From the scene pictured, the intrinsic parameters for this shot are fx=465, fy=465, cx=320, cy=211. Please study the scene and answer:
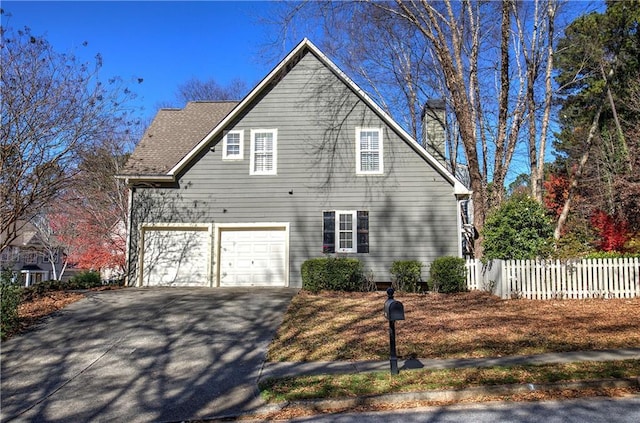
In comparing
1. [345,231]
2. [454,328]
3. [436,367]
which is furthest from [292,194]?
[436,367]

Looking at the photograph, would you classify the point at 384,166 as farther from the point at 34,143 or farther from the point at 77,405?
the point at 77,405

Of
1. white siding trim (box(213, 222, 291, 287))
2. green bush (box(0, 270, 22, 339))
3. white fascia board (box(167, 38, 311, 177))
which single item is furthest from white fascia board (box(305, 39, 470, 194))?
green bush (box(0, 270, 22, 339))

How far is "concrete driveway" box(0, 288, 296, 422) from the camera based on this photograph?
6395 millimetres

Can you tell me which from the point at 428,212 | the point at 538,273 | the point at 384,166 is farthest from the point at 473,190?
the point at 538,273

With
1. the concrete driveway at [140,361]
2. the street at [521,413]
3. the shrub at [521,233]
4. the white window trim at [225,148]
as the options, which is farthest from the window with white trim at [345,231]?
the street at [521,413]

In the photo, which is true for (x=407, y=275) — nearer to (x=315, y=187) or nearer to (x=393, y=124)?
(x=315, y=187)

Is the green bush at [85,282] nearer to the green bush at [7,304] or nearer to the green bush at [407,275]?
the green bush at [7,304]

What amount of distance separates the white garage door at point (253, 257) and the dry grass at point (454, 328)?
325 cm

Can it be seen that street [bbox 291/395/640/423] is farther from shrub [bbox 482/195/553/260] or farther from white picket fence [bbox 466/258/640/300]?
shrub [bbox 482/195/553/260]

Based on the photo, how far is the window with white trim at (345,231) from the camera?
1630 centimetres

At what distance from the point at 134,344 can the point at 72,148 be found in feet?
20.9

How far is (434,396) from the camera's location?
6.07 metres

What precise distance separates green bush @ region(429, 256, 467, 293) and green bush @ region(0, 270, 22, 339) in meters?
11.5

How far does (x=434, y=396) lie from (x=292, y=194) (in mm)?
11251
